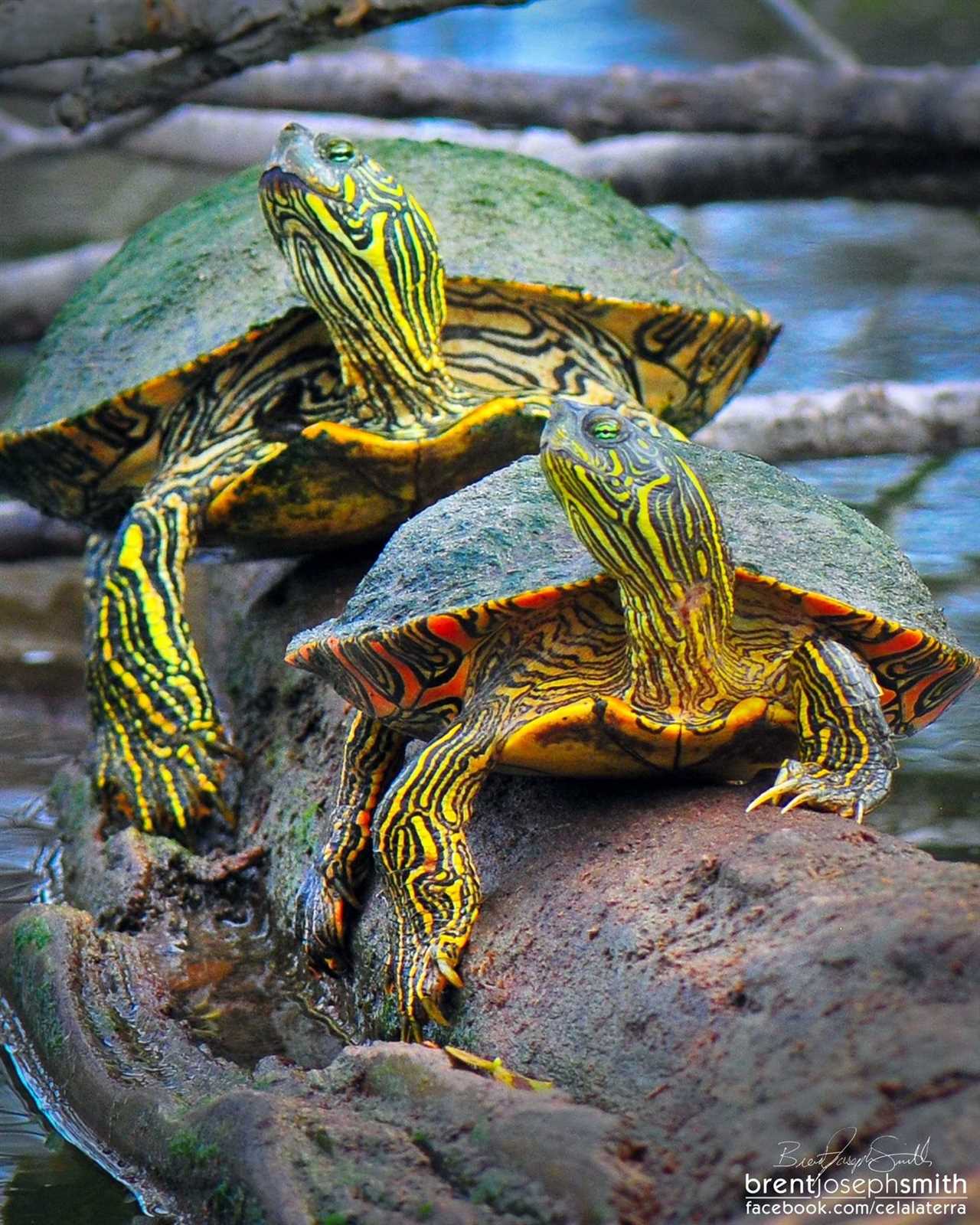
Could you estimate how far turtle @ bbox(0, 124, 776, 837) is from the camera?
3330 millimetres

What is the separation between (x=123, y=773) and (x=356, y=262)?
1.21m

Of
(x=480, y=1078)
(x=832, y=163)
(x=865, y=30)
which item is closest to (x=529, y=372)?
(x=480, y=1078)

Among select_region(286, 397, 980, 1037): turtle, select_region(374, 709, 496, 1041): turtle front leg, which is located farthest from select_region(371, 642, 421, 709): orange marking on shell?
select_region(374, 709, 496, 1041): turtle front leg

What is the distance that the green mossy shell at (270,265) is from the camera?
361cm

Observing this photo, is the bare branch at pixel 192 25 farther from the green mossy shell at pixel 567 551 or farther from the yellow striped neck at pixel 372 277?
the green mossy shell at pixel 567 551

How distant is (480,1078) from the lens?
70.8 inches

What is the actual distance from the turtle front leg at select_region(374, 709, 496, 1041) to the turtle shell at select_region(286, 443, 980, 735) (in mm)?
204

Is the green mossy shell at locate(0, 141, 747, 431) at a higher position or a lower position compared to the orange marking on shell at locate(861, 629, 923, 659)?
higher

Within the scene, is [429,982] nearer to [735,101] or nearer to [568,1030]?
[568,1030]

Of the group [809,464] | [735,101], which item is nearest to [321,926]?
[735,101]

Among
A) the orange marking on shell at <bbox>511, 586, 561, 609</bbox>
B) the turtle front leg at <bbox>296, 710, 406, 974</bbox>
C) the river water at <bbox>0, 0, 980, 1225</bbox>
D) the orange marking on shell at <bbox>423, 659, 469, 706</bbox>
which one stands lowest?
the river water at <bbox>0, 0, 980, 1225</bbox>

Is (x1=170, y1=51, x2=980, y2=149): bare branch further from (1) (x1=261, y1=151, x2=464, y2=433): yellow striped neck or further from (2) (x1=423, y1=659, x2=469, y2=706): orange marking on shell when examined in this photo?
(2) (x1=423, y1=659, x2=469, y2=706): orange marking on shell

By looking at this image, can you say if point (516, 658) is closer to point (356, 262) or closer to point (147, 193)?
point (356, 262)

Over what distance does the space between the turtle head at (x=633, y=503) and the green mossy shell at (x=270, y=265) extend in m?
1.36
